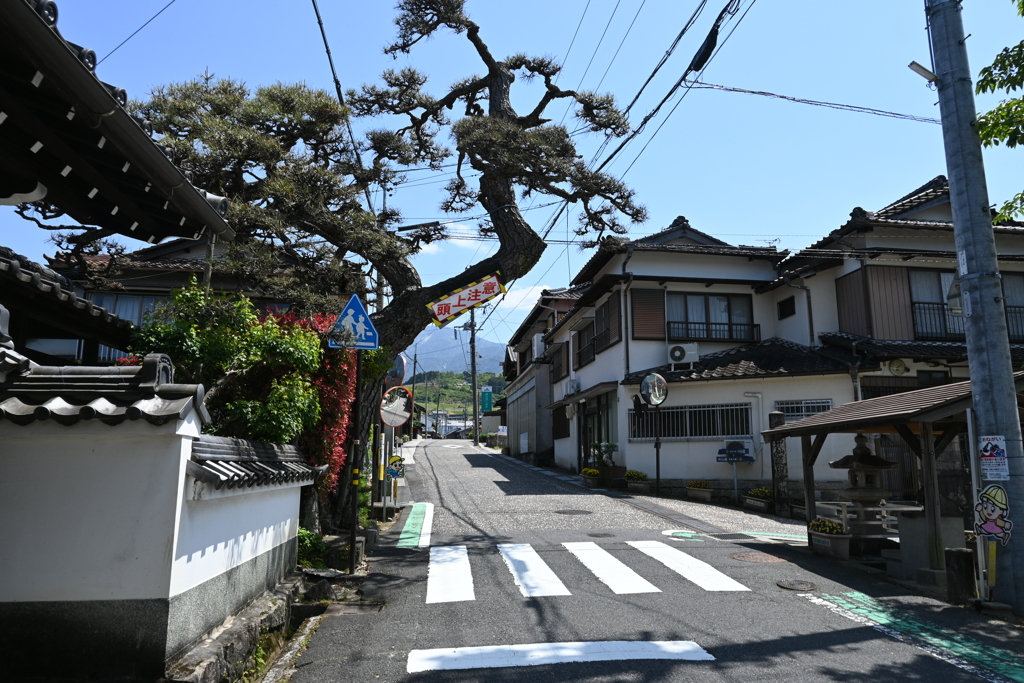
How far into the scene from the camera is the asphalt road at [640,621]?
5.52 m

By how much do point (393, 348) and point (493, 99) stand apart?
20.1 ft

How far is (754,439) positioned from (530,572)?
1247cm

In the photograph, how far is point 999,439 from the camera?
7.85 m

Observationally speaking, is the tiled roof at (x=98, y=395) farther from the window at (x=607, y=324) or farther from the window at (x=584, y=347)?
the window at (x=584, y=347)

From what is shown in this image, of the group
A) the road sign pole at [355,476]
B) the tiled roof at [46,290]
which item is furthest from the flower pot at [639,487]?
the tiled roof at [46,290]

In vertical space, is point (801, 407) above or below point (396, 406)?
above

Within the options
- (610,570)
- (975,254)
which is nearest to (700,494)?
(610,570)

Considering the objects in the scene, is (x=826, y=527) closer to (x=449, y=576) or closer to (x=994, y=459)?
(x=994, y=459)

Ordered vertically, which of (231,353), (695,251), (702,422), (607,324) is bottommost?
(702,422)

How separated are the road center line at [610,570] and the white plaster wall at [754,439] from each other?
984 centimetres

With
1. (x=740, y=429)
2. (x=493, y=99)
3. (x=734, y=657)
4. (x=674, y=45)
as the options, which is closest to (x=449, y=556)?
(x=734, y=657)

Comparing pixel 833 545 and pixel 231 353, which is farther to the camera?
pixel 833 545

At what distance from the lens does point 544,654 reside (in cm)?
586

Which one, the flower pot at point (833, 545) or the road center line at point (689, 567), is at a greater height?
the flower pot at point (833, 545)
